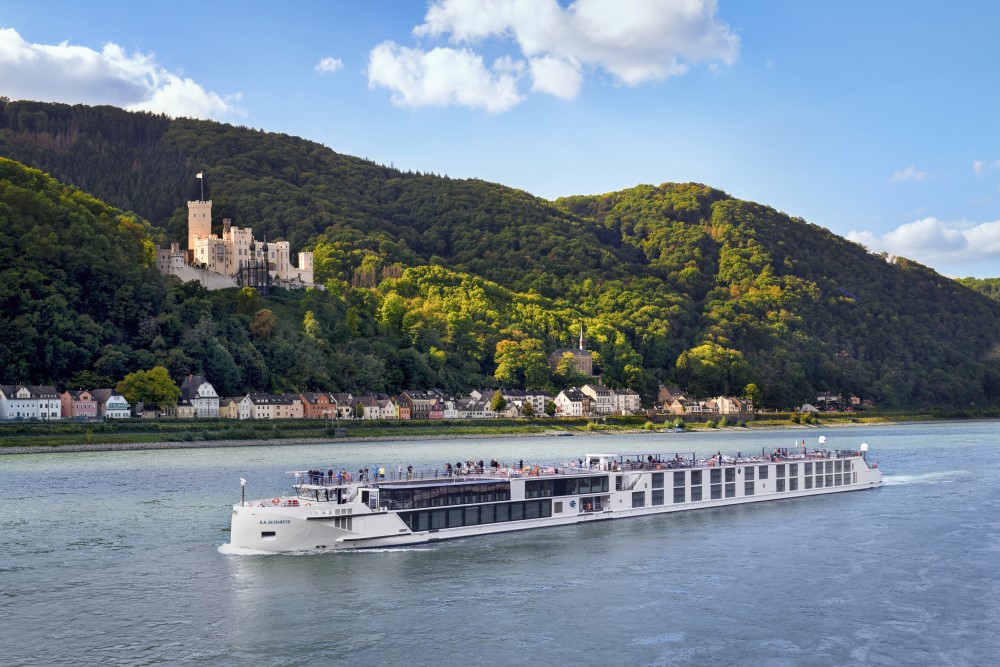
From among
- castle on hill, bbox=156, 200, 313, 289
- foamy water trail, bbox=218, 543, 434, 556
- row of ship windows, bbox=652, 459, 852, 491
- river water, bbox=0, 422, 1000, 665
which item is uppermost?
castle on hill, bbox=156, 200, 313, 289

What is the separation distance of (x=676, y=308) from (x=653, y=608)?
170 meters

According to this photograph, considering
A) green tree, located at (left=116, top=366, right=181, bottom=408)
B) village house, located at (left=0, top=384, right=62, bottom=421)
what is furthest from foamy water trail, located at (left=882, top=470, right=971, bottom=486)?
village house, located at (left=0, top=384, right=62, bottom=421)

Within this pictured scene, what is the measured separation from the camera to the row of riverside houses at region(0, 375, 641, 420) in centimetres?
9312

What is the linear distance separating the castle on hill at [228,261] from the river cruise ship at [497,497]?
305 ft

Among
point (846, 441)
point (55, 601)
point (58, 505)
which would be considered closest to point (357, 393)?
point (846, 441)

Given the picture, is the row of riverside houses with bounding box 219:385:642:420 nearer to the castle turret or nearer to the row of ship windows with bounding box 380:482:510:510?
the castle turret

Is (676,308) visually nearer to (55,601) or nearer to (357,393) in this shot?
(357,393)

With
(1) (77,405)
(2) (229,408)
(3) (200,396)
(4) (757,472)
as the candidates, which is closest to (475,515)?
(4) (757,472)

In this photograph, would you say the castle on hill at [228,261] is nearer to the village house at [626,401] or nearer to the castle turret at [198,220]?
the castle turret at [198,220]

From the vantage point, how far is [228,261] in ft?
468

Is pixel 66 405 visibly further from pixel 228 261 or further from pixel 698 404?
pixel 698 404

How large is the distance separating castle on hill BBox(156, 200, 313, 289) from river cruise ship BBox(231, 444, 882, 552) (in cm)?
9284

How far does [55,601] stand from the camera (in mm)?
29141

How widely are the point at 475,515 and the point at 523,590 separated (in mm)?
9120
